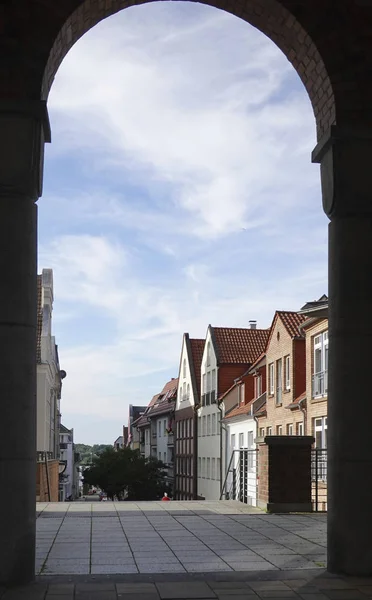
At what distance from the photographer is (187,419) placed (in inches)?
2416

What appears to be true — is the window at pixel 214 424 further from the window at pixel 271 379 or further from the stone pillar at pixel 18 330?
the stone pillar at pixel 18 330

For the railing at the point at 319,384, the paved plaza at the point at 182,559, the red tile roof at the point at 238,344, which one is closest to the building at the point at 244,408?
the red tile roof at the point at 238,344

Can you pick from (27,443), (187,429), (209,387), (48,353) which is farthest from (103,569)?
(187,429)

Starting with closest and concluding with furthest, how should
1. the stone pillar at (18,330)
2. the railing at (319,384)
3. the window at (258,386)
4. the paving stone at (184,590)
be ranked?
the paving stone at (184,590)
the stone pillar at (18,330)
the railing at (319,384)
the window at (258,386)

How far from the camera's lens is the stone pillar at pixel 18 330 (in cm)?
720

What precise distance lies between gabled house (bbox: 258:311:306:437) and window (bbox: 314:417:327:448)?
56.7 inches

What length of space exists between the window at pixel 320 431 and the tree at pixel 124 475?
25.1m

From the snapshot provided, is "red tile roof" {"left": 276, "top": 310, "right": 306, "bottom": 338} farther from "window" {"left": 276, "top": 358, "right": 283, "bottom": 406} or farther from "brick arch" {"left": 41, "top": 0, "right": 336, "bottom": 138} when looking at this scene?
"brick arch" {"left": 41, "top": 0, "right": 336, "bottom": 138}

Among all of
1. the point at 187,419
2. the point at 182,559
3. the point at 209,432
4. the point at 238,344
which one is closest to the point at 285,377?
the point at 238,344

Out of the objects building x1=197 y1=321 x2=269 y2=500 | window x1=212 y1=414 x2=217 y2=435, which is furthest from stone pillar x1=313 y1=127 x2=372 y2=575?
window x1=212 y1=414 x2=217 y2=435

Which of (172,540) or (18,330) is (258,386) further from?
(18,330)

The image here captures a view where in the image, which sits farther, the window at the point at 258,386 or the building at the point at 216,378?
the building at the point at 216,378

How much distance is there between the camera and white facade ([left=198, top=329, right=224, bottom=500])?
165 feet

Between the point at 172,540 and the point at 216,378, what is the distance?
141 feet
